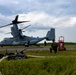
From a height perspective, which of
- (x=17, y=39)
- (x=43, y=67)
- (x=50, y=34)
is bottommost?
(x=17, y=39)

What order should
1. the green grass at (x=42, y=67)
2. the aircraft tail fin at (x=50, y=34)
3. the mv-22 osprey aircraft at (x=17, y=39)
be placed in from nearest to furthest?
the green grass at (x=42, y=67), the mv-22 osprey aircraft at (x=17, y=39), the aircraft tail fin at (x=50, y=34)

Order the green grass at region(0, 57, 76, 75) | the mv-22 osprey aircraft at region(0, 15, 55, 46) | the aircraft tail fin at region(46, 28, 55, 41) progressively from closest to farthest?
1. the green grass at region(0, 57, 76, 75)
2. the mv-22 osprey aircraft at region(0, 15, 55, 46)
3. the aircraft tail fin at region(46, 28, 55, 41)

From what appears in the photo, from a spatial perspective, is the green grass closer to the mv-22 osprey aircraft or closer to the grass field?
the grass field

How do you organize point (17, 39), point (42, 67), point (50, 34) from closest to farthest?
point (42, 67) → point (17, 39) → point (50, 34)

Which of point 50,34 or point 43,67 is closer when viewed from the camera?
point 43,67

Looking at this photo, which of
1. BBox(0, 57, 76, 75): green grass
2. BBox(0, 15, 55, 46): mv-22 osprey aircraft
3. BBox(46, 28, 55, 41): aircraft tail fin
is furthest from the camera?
BBox(46, 28, 55, 41): aircraft tail fin

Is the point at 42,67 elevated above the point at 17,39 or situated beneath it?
elevated above

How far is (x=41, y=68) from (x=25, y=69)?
3.72 feet

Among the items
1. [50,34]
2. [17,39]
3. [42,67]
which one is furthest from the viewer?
[50,34]

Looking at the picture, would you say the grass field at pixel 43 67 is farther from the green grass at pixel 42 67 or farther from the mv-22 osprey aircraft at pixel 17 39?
the mv-22 osprey aircraft at pixel 17 39

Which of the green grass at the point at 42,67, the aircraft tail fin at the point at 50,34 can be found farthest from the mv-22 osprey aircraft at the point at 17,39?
the green grass at the point at 42,67

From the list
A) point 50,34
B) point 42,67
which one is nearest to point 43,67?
point 42,67

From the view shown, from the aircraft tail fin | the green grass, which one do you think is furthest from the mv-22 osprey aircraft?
the green grass

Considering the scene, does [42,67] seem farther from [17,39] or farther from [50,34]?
[50,34]
